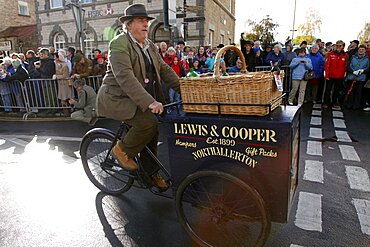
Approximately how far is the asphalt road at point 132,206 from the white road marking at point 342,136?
7 centimetres

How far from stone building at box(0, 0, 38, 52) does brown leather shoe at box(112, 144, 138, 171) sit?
86.3ft

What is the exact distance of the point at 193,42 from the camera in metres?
16.9

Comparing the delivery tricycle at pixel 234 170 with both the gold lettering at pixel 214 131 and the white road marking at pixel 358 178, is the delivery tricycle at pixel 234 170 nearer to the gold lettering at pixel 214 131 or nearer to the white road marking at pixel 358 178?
the gold lettering at pixel 214 131

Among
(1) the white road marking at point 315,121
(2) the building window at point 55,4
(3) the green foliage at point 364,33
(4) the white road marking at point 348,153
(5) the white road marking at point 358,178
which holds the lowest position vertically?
(5) the white road marking at point 358,178

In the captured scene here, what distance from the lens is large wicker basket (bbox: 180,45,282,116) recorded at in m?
2.12

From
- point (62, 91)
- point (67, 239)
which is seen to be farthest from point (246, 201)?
point (62, 91)

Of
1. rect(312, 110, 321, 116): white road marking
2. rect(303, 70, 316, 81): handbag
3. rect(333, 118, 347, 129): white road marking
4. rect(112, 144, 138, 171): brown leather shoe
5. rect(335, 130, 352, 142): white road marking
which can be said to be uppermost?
rect(303, 70, 316, 81): handbag

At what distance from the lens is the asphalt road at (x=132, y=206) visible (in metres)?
2.71

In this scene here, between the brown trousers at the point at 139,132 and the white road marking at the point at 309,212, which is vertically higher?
the brown trousers at the point at 139,132

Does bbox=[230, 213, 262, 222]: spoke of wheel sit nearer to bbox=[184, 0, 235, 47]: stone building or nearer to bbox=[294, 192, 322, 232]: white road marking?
bbox=[294, 192, 322, 232]: white road marking

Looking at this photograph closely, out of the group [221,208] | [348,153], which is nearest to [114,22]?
[348,153]

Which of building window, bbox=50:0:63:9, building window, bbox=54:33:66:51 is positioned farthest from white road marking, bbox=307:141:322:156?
building window, bbox=50:0:63:9

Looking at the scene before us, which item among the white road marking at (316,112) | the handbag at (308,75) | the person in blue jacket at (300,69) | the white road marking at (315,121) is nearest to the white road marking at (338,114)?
Answer: the white road marking at (316,112)

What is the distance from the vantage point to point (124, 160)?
3051 mm
